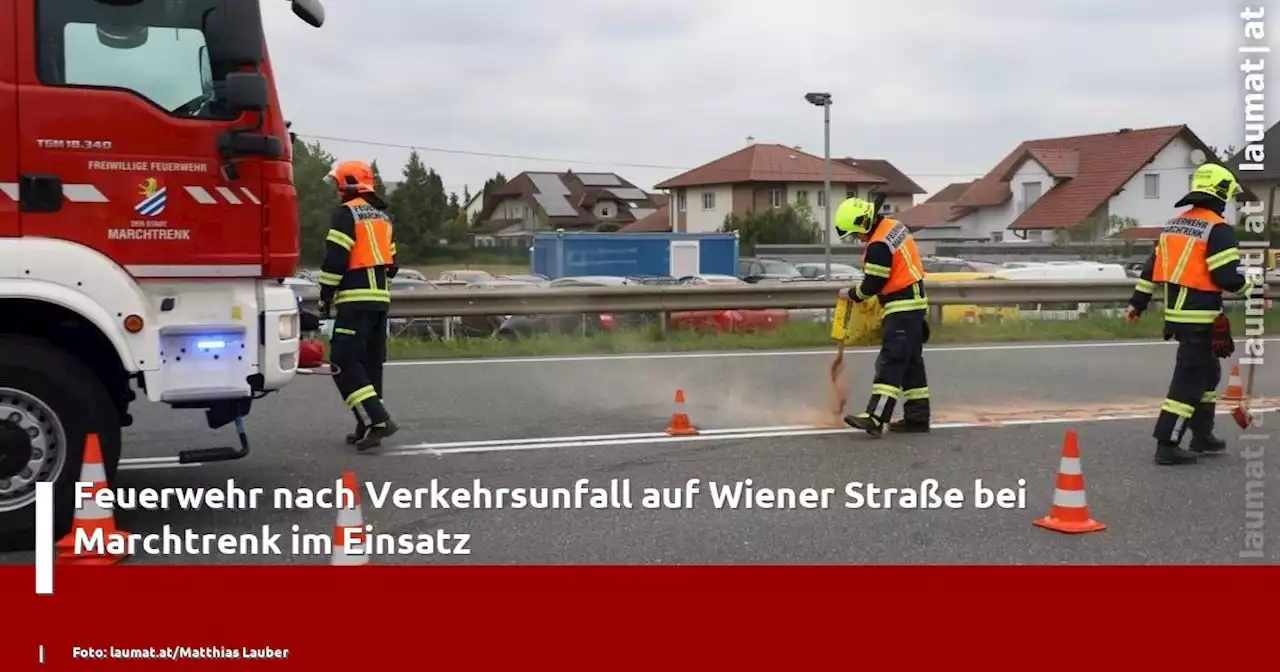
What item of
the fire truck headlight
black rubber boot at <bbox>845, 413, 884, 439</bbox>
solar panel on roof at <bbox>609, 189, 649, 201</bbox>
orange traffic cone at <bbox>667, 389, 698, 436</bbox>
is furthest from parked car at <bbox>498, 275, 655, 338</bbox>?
solar panel on roof at <bbox>609, 189, 649, 201</bbox>

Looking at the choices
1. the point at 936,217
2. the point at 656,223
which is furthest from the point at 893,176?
the point at 656,223

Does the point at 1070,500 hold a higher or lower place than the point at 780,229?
lower

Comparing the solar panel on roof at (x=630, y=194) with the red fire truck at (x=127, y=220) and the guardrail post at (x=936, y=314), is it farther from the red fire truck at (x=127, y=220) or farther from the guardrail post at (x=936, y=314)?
the red fire truck at (x=127, y=220)

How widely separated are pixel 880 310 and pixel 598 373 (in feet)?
11.8

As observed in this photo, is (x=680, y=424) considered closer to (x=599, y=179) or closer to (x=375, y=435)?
(x=375, y=435)

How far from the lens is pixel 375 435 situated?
773 cm

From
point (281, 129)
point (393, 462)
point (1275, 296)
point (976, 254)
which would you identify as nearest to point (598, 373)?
point (393, 462)

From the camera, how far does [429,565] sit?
525cm

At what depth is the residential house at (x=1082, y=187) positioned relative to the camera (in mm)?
46594

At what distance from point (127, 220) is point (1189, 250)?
19.0 ft

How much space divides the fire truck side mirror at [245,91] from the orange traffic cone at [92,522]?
1.59 m

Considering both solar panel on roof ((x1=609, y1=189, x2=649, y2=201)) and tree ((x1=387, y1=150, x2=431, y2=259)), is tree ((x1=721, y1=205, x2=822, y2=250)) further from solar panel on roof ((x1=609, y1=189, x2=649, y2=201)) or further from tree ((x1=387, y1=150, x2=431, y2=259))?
solar panel on roof ((x1=609, y1=189, x2=649, y2=201))

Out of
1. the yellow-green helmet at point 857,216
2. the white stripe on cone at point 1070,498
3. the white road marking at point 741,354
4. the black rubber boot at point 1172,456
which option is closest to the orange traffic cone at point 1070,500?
the white stripe on cone at point 1070,498
